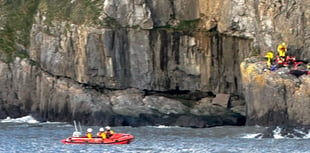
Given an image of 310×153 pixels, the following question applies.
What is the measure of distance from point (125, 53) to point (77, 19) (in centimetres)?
540

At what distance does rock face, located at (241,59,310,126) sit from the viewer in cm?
8994

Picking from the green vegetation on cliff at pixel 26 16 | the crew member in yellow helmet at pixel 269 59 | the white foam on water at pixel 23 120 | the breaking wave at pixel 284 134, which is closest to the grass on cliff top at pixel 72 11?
the green vegetation on cliff at pixel 26 16

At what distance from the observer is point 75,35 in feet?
342

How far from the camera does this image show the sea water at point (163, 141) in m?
78.3

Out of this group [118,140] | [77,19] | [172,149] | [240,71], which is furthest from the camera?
[77,19]

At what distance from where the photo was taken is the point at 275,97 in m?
91.3

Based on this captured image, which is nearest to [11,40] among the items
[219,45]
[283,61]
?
[219,45]

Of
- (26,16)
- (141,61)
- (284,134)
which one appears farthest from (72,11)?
(284,134)

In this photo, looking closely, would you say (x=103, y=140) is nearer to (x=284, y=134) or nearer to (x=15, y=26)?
(x=284, y=134)

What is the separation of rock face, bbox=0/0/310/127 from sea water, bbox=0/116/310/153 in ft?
9.37

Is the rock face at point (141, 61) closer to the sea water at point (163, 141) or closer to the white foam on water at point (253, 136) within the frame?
the sea water at point (163, 141)

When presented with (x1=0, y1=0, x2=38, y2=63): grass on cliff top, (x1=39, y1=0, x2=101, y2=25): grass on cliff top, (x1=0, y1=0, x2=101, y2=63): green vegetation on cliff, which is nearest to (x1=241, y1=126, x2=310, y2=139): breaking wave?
(x1=0, y1=0, x2=101, y2=63): green vegetation on cliff

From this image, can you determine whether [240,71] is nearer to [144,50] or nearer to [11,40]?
[144,50]

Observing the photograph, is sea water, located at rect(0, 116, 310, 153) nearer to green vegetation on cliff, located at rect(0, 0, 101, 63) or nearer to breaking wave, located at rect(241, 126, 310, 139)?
breaking wave, located at rect(241, 126, 310, 139)
